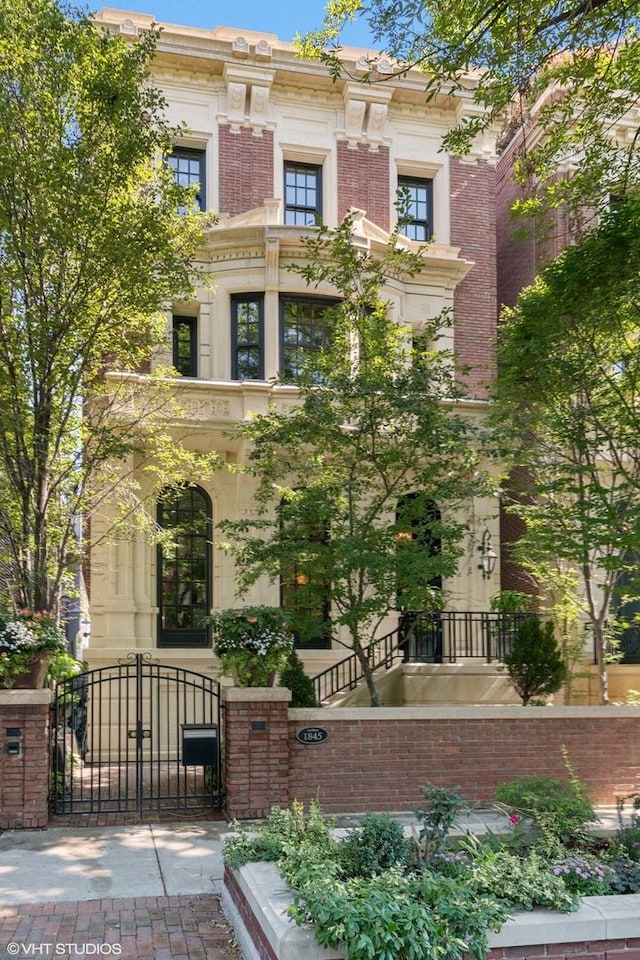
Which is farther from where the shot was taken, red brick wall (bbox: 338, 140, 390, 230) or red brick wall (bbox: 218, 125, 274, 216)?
red brick wall (bbox: 338, 140, 390, 230)

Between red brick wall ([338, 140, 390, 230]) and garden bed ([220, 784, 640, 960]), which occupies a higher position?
red brick wall ([338, 140, 390, 230])

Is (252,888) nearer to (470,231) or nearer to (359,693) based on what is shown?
(359,693)

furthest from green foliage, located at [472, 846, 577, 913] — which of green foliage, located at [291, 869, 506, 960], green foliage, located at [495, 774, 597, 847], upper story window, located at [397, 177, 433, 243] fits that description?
upper story window, located at [397, 177, 433, 243]

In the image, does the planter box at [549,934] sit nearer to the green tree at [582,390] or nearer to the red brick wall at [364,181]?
the green tree at [582,390]

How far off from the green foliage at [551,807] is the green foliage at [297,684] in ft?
16.7

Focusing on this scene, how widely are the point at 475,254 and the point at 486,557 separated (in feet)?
22.4

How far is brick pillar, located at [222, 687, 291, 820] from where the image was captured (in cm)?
953

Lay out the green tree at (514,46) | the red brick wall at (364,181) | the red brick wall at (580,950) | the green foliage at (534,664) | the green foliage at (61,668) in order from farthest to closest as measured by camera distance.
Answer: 1. the red brick wall at (364,181)
2. the green foliage at (534,664)
3. the green foliage at (61,668)
4. the green tree at (514,46)
5. the red brick wall at (580,950)

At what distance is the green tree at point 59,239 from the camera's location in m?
10.7

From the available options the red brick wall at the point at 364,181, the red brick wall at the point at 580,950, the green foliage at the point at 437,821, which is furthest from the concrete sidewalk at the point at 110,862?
the red brick wall at the point at 364,181

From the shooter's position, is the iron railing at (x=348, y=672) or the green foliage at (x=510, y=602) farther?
the iron railing at (x=348, y=672)

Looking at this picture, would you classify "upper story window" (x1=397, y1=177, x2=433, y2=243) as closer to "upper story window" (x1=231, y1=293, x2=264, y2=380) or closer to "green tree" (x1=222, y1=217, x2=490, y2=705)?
"upper story window" (x1=231, y1=293, x2=264, y2=380)

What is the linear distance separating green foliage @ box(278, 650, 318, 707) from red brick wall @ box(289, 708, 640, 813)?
193 centimetres

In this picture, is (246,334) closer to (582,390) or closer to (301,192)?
(301,192)
